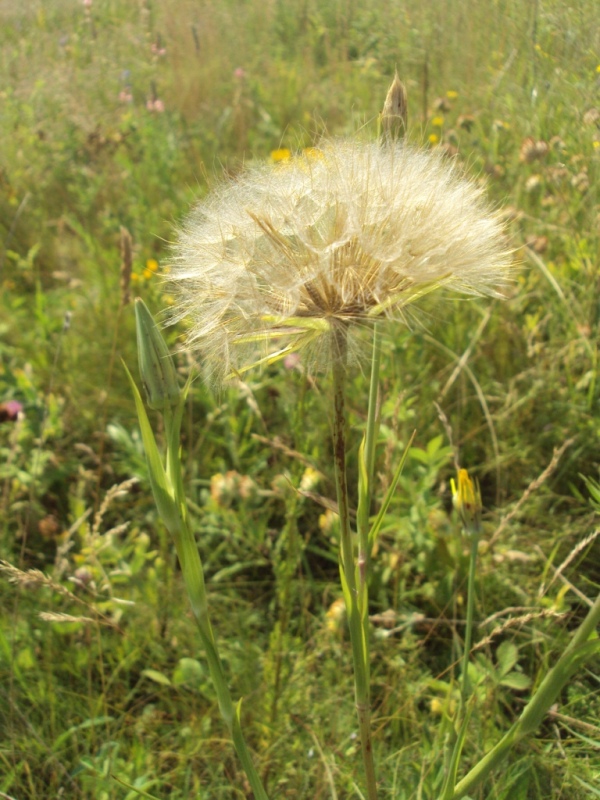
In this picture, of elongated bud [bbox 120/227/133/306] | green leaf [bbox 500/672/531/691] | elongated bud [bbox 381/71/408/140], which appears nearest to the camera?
elongated bud [bbox 381/71/408/140]

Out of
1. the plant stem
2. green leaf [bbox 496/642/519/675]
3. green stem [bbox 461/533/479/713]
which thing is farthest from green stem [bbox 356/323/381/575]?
green leaf [bbox 496/642/519/675]

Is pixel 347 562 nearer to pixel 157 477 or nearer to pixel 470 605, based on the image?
pixel 470 605

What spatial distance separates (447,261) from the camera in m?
0.93

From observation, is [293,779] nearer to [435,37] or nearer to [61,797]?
[61,797]

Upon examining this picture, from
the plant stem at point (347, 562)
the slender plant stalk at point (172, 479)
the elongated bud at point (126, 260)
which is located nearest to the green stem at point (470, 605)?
the plant stem at point (347, 562)

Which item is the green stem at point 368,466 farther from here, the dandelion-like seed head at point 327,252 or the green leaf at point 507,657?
the green leaf at point 507,657

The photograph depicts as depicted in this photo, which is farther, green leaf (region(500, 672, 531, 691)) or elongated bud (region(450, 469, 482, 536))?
green leaf (region(500, 672, 531, 691))

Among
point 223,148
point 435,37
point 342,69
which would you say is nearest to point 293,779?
point 435,37

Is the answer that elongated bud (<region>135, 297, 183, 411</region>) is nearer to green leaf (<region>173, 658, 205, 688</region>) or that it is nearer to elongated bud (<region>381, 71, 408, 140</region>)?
elongated bud (<region>381, 71, 408, 140</region>)

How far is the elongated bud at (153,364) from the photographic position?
0.96 metres

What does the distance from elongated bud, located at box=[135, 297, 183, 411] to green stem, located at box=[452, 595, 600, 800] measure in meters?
0.63

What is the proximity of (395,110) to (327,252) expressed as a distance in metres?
0.35

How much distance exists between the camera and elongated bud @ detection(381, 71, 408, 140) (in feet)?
3.71

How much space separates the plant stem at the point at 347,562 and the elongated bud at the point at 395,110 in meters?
0.45
